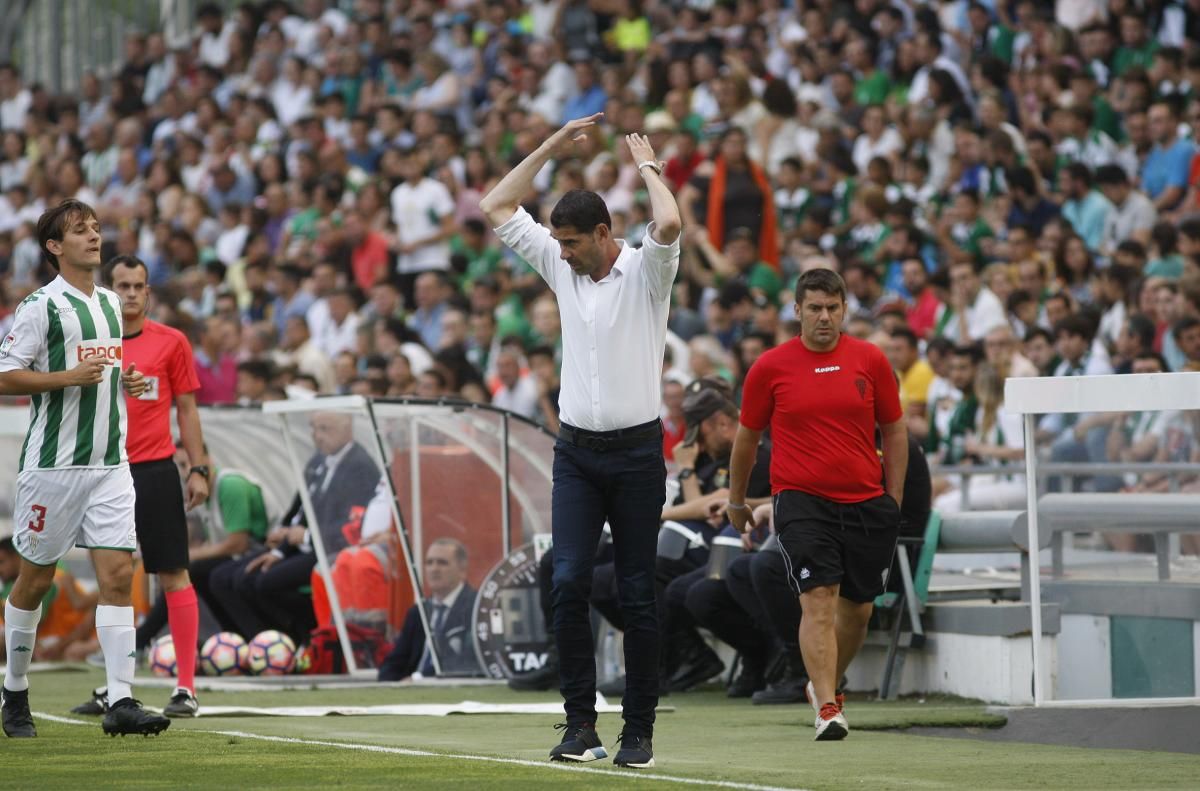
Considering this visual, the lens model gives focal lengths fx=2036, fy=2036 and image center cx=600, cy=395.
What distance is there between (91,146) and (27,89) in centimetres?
379

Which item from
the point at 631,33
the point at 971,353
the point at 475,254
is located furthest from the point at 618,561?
the point at 631,33

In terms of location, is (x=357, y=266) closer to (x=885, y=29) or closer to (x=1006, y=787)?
(x=885, y=29)

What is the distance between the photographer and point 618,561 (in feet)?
25.4

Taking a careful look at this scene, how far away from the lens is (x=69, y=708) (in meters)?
11.1

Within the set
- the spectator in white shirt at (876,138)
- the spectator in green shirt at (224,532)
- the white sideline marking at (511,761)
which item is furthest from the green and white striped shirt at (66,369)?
the spectator in white shirt at (876,138)

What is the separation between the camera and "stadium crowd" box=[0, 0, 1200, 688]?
47.4 feet

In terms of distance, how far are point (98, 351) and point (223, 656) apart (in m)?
4.92

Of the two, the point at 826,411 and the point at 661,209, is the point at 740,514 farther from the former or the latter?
the point at 661,209

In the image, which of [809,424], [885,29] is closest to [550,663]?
[809,424]

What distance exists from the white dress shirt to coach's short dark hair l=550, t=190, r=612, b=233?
0.20 metres

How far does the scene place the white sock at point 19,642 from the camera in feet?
29.3

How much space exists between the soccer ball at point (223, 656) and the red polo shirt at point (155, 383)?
3.39m

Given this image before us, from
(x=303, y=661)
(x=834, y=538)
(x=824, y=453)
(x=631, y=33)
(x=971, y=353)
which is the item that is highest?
(x=631, y=33)

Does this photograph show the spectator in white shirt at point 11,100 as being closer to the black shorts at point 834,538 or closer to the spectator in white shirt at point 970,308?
the spectator in white shirt at point 970,308
